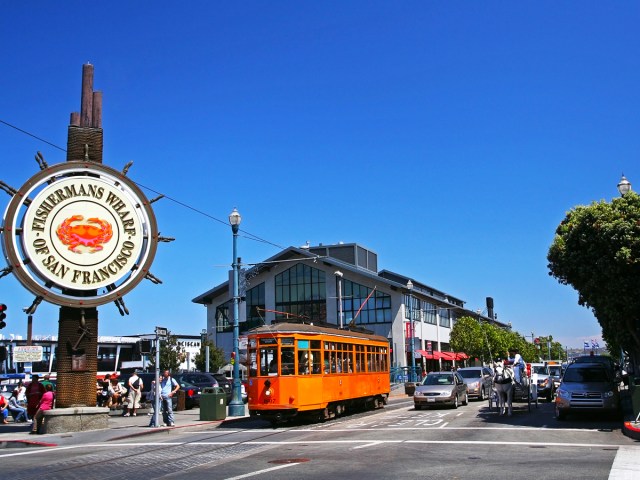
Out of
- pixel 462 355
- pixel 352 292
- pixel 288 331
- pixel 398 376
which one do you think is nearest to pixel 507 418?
pixel 288 331

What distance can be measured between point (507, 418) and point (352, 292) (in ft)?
141

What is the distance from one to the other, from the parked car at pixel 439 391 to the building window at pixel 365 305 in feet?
118

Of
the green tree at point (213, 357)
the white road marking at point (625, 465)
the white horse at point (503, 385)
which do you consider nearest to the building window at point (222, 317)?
the green tree at point (213, 357)

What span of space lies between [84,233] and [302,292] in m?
44.2

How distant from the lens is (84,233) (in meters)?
21.1

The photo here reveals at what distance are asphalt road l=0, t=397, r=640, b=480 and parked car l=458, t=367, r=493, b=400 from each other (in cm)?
995

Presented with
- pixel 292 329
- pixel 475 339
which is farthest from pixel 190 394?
pixel 475 339

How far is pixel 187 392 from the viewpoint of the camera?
1195 inches

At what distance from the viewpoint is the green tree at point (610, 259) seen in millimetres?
17547

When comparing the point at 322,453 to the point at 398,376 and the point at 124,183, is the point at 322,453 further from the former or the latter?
the point at 398,376

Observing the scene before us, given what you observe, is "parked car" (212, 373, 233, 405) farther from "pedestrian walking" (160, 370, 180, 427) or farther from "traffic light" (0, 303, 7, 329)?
"traffic light" (0, 303, 7, 329)

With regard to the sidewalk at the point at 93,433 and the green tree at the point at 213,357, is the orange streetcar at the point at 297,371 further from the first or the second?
the green tree at the point at 213,357

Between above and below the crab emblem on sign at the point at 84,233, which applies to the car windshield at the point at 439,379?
below

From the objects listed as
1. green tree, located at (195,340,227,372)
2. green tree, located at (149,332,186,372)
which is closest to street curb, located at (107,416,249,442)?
green tree, located at (195,340,227,372)
